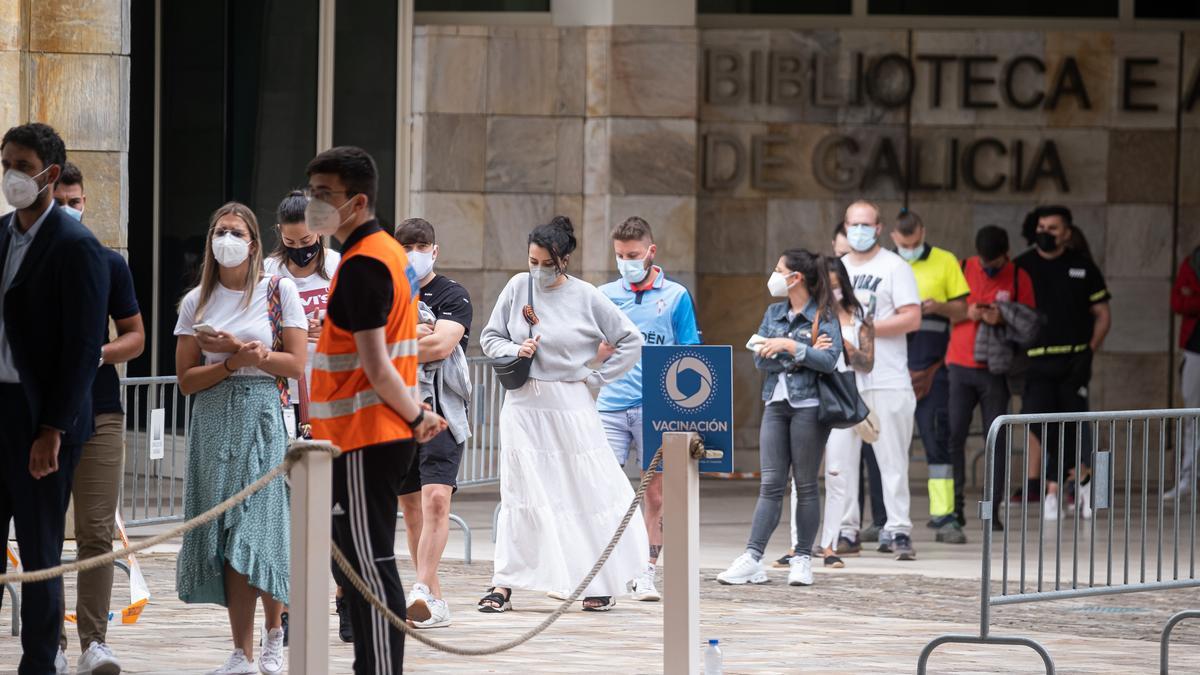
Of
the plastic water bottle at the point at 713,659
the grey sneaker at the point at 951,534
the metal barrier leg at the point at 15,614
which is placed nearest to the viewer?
the plastic water bottle at the point at 713,659

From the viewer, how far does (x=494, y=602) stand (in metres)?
9.86

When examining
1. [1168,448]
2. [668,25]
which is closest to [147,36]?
[668,25]

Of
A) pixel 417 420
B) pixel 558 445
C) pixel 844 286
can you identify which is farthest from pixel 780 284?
pixel 417 420

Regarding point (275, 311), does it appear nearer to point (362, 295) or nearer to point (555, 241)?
point (362, 295)

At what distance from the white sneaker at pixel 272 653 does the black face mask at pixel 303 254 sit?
5.05 ft

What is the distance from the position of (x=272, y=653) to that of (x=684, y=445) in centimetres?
193

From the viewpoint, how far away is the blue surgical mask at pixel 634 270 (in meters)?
10.9

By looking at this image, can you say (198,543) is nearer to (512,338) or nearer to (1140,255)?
(512,338)

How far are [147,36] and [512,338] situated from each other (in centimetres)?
750

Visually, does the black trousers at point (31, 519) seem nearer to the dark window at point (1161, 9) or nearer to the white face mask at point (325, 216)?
the white face mask at point (325, 216)

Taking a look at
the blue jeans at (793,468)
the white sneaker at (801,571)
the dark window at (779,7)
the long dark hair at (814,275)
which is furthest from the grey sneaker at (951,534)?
the dark window at (779,7)

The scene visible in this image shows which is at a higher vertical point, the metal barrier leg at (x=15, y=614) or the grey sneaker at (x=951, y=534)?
the metal barrier leg at (x=15, y=614)

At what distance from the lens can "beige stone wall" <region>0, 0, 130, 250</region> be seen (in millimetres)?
11852

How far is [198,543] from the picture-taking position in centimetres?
795
